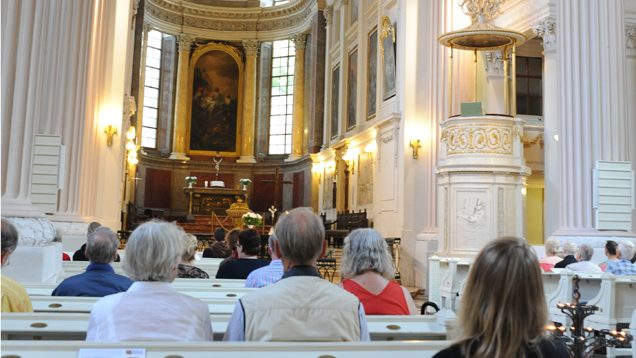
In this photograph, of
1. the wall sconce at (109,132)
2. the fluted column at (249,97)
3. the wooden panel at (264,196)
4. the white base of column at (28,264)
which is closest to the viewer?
the white base of column at (28,264)

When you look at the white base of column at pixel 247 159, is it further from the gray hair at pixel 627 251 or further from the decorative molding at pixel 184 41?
the gray hair at pixel 627 251

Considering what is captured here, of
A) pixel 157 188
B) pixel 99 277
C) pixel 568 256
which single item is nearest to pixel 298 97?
pixel 157 188

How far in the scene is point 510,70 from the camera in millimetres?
12352

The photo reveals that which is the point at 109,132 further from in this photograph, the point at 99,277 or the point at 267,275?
the point at 99,277

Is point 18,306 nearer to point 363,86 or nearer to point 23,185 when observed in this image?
point 23,185

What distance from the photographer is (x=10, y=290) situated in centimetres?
307

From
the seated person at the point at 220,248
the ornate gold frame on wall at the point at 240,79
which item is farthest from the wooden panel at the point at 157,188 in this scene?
the seated person at the point at 220,248

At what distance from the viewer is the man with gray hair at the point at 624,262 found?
6.30 meters

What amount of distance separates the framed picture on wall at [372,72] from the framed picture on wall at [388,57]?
863mm

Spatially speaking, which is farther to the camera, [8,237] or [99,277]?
[99,277]

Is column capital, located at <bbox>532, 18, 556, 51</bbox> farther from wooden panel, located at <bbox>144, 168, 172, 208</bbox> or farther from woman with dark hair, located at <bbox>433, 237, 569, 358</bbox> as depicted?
wooden panel, located at <bbox>144, 168, 172, 208</bbox>

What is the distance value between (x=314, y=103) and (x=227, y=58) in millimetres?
5786

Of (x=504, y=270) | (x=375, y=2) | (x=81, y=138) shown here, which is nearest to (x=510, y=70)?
(x=375, y=2)

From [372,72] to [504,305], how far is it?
52.9 ft
